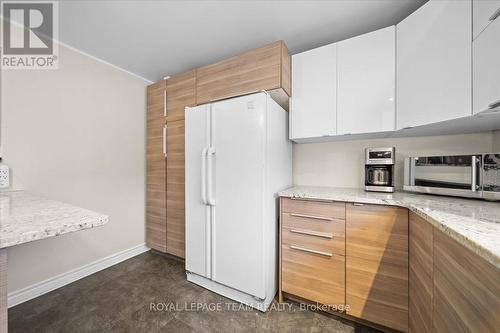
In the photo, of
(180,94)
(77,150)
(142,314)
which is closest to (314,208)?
(142,314)

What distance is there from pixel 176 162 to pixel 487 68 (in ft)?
8.31

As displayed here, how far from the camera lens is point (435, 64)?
1.20m

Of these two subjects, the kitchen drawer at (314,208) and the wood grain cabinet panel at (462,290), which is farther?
the kitchen drawer at (314,208)

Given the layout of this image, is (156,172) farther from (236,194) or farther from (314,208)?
(314,208)

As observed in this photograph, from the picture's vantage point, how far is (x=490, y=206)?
105 cm

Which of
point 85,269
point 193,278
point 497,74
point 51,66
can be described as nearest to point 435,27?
point 497,74

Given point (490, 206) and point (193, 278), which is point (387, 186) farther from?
point (193, 278)

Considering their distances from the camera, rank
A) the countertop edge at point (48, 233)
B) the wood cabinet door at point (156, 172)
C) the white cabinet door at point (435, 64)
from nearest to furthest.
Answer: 1. the countertop edge at point (48, 233)
2. the white cabinet door at point (435, 64)
3. the wood cabinet door at point (156, 172)

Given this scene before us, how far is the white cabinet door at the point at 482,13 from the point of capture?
2.92ft

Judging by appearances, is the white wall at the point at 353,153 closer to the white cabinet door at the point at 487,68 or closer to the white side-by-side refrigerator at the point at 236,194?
the white side-by-side refrigerator at the point at 236,194

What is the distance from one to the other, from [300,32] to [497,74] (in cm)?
135

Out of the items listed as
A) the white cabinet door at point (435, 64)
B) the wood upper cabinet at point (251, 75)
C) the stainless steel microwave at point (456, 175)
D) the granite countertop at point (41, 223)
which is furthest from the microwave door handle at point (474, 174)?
the granite countertop at point (41, 223)

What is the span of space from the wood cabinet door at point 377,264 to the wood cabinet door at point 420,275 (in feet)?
0.18

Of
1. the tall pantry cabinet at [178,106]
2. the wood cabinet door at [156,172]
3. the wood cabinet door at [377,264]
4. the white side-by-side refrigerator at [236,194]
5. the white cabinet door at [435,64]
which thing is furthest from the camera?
the wood cabinet door at [156,172]
